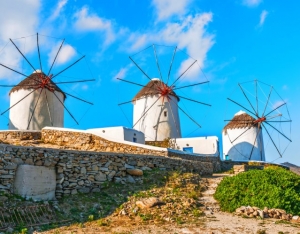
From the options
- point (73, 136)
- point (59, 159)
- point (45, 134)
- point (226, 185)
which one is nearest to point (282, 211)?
point (226, 185)

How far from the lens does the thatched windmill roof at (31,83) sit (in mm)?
24078

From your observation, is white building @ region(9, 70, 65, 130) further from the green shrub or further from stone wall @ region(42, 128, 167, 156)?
the green shrub

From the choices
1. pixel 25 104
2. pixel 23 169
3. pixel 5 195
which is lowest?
pixel 5 195

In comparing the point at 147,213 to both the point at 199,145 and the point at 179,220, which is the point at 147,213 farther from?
the point at 199,145

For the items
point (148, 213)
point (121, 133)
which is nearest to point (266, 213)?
point (148, 213)

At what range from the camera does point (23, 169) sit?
9.52 meters

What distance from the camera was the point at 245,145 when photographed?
103ft

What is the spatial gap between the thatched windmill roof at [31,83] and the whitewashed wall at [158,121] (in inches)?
274

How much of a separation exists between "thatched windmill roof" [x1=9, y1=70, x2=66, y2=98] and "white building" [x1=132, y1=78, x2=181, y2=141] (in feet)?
22.4

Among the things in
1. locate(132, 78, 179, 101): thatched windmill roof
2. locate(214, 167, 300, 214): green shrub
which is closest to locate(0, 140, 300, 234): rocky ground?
locate(214, 167, 300, 214): green shrub

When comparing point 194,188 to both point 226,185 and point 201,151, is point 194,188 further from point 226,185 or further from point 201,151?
point 201,151

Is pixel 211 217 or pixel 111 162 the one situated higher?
pixel 111 162

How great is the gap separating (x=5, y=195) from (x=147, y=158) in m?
5.81

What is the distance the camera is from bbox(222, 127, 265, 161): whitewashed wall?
102ft
